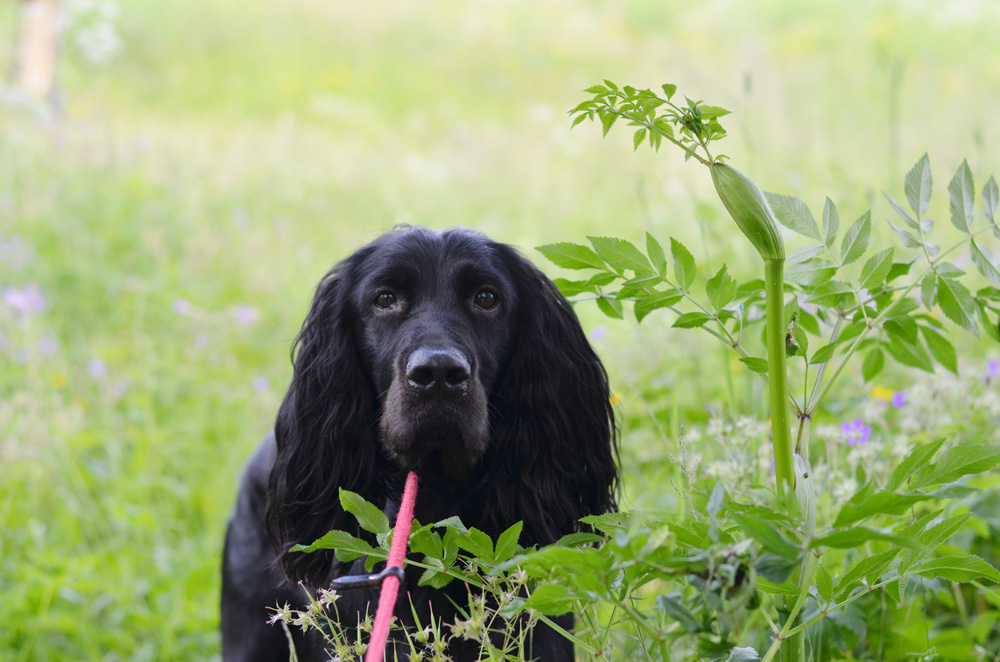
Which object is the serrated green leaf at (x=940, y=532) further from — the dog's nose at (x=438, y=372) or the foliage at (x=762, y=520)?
the dog's nose at (x=438, y=372)

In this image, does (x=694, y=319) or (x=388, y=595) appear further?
(x=694, y=319)

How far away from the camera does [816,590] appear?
129 centimetres

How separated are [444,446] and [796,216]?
33.5 inches

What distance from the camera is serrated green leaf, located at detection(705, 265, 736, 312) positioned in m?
1.39

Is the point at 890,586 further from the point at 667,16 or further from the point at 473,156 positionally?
the point at 667,16

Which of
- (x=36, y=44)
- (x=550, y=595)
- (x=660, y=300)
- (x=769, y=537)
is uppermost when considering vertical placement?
(x=36, y=44)

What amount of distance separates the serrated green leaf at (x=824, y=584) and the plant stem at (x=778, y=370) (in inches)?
4.9

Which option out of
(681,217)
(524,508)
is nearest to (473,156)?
(681,217)

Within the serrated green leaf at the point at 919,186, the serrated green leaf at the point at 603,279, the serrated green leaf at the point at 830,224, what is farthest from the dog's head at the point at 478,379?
the serrated green leaf at the point at 919,186

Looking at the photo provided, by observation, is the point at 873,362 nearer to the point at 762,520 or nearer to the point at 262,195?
the point at 762,520

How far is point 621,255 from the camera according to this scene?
1.41 metres

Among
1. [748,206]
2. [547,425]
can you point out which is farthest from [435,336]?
[748,206]

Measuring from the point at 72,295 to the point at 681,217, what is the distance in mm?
4187

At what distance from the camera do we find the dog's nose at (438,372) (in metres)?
1.72
